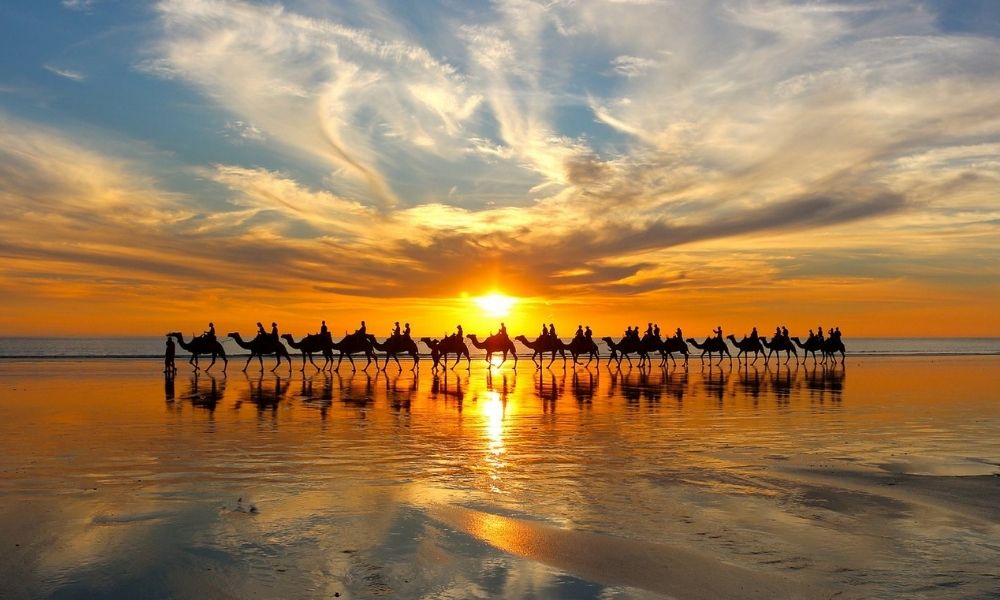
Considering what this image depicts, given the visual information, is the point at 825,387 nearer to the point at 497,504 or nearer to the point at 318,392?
the point at 318,392

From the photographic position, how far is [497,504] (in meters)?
9.60

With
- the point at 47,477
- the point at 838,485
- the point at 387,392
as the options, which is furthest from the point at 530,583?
the point at 387,392

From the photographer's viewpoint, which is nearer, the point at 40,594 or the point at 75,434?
the point at 40,594

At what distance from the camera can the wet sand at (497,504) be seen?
6.81 metres

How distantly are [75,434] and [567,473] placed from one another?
10783 mm

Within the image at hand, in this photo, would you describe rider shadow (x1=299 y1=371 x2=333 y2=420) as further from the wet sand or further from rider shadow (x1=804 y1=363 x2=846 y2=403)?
rider shadow (x1=804 y1=363 x2=846 y2=403)

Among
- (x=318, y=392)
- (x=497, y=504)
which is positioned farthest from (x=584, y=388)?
(x=497, y=504)

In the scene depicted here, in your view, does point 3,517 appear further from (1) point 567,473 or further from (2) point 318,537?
(1) point 567,473

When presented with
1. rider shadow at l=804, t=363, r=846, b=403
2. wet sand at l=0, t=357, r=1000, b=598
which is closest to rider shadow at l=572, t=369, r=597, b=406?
wet sand at l=0, t=357, r=1000, b=598

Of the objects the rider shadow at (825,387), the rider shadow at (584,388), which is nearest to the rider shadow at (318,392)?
the rider shadow at (584,388)

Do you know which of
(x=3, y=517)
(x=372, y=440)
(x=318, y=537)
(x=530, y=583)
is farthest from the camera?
(x=372, y=440)

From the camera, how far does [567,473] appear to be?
11711 millimetres

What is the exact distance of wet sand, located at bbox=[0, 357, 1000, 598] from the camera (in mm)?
6812

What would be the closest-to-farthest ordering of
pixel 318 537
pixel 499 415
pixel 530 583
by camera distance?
1. pixel 530 583
2. pixel 318 537
3. pixel 499 415
